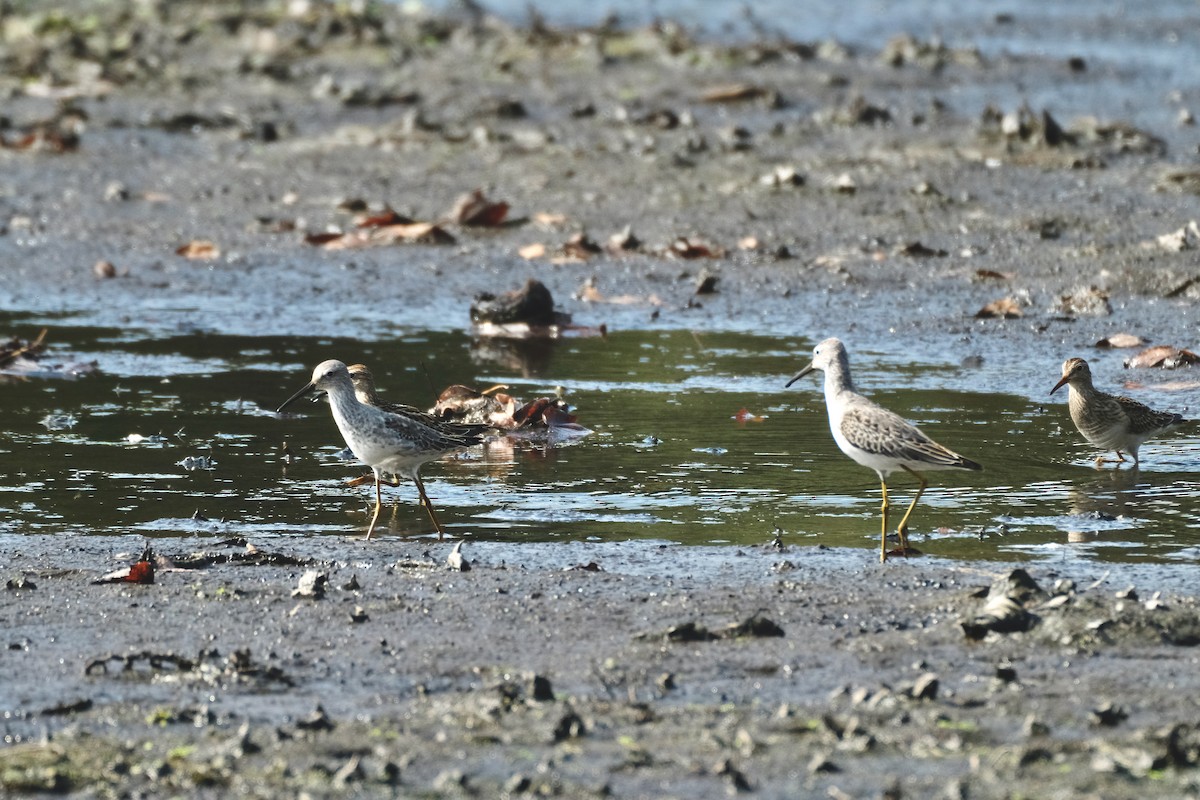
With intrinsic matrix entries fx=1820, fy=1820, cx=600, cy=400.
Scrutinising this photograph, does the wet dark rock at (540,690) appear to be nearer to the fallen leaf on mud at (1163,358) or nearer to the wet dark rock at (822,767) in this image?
the wet dark rock at (822,767)

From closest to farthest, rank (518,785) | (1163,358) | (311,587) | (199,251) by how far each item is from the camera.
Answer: (518,785), (311,587), (1163,358), (199,251)

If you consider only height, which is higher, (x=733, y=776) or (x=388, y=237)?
(x=388, y=237)

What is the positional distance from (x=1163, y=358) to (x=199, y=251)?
7.84m

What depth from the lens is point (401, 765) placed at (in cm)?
557

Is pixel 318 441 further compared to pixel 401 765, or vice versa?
pixel 318 441

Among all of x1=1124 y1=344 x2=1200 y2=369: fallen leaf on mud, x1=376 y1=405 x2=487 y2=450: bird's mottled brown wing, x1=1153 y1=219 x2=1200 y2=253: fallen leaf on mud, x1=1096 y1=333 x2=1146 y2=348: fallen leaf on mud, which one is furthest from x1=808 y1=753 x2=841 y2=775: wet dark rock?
x1=1153 y1=219 x2=1200 y2=253: fallen leaf on mud

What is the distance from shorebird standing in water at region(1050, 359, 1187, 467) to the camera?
377 inches

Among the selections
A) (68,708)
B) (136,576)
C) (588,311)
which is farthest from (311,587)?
(588,311)

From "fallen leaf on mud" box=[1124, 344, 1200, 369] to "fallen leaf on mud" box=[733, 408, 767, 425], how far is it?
259 centimetres

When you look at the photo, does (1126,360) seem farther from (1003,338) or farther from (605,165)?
(605,165)

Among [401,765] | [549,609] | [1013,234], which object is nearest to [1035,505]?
[549,609]

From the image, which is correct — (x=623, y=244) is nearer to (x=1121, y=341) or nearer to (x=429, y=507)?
(x=1121, y=341)

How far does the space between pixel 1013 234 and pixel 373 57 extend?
1065cm

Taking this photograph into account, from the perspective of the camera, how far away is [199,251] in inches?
595
